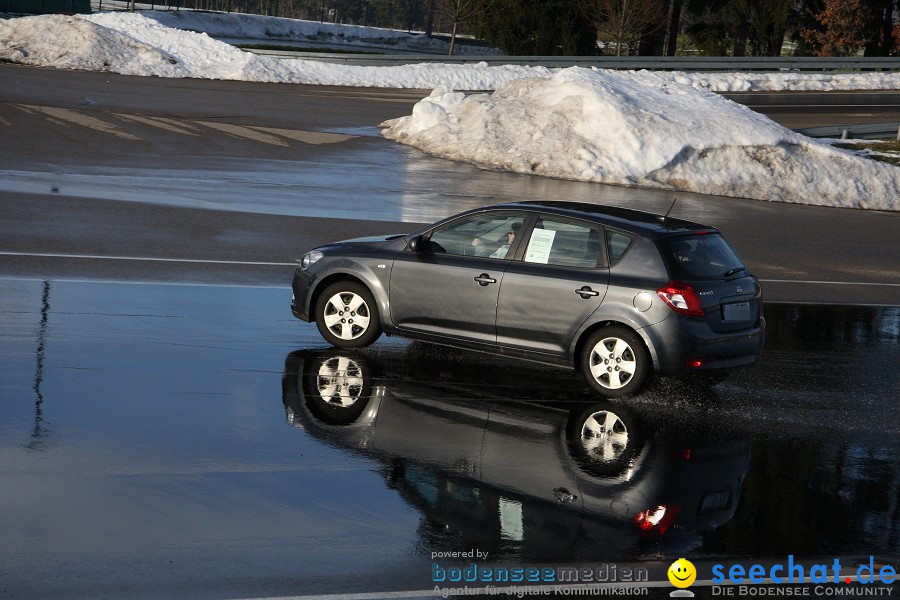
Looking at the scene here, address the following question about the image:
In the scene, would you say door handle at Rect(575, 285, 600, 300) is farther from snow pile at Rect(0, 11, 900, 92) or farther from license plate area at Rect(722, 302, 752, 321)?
snow pile at Rect(0, 11, 900, 92)

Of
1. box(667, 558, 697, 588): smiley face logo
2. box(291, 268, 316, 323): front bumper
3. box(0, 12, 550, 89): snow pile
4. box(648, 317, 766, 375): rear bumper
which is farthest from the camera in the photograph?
box(0, 12, 550, 89): snow pile

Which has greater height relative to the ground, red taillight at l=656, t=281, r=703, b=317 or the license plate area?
red taillight at l=656, t=281, r=703, b=317

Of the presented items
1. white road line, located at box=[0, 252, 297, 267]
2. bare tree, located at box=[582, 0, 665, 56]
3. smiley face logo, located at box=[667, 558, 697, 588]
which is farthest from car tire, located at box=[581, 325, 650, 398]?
bare tree, located at box=[582, 0, 665, 56]

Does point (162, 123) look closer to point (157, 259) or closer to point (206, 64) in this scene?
point (206, 64)

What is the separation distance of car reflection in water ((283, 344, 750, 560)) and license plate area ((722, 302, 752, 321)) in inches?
48.2

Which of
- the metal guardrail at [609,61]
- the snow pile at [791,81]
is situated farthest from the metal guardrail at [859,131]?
the metal guardrail at [609,61]

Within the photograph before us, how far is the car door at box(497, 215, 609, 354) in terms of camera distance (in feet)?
31.9

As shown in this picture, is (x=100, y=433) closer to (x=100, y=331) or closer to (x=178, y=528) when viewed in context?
(x=178, y=528)

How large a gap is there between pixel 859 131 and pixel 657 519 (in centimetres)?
2914

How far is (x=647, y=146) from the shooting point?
83.6 feet

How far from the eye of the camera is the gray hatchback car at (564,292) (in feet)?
31.3

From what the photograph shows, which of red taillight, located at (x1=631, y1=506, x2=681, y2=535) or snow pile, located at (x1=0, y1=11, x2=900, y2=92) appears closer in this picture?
red taillight, located at (x1=631, y1=506, x2=681, y2=535)

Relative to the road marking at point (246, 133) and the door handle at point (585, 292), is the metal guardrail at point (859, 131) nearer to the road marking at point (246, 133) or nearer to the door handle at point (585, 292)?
the road marking at point (246, 133)

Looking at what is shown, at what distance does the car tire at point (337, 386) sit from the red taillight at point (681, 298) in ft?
8.49
